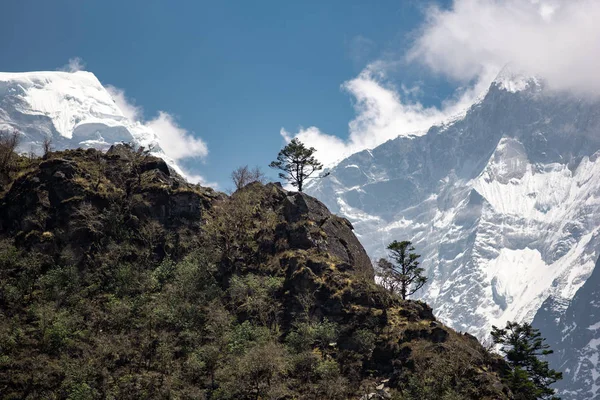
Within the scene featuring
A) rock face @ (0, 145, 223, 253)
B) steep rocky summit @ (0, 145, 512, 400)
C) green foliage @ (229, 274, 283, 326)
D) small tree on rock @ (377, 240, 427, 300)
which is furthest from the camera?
small tree on rock @ (377, 240, 427, 300)

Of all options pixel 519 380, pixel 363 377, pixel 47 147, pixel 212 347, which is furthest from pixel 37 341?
pixel 519 380

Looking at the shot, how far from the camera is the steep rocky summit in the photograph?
5631cm

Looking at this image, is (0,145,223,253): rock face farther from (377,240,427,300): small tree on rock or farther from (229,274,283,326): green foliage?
(377,240,427,300): small tree on rock

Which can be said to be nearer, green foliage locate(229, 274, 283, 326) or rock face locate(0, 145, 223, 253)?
green foliage locate(229, 274, 283, 326)

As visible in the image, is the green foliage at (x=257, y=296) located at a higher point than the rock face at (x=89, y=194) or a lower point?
lower

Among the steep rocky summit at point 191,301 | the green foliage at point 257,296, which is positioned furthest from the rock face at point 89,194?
the green foliage at point 257,296

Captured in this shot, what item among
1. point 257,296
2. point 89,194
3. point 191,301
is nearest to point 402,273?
point 257,296

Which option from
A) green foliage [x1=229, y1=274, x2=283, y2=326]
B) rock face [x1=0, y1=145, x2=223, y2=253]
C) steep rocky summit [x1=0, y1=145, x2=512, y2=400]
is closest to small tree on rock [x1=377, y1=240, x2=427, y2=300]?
steep rocky summit [x1=0, y1=145, x2=512, y2=400]

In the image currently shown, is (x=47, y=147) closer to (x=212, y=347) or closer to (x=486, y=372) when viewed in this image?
(x=212, y=347)

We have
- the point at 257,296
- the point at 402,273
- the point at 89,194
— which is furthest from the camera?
the point at 402,273

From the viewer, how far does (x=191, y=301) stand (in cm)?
7100

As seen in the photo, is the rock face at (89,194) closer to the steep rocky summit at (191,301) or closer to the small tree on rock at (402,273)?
the steep rocky summit at (191,301)

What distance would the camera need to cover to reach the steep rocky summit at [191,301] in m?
56.3

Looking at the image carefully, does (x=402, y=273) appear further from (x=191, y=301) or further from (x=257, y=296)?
(x=191, y=301)
